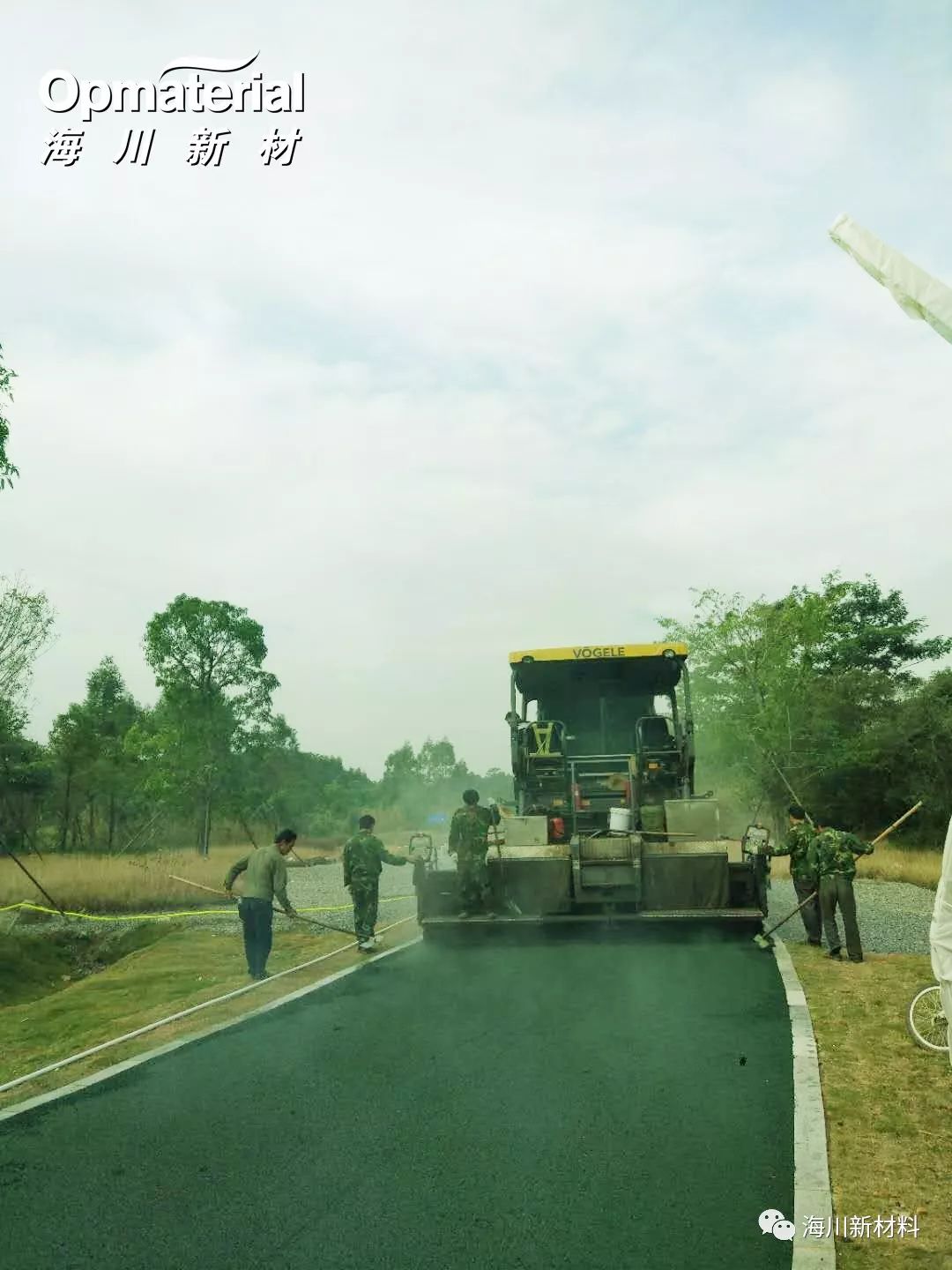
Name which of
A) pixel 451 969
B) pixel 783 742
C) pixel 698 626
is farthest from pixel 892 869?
pixel 451 969

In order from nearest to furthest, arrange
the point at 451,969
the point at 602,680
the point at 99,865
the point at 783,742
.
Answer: the point at 451,969, the point at 602,680, the point at 99,865, the point at 783,742

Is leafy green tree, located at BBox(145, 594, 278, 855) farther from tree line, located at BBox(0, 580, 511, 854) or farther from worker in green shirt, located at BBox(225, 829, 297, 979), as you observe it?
worker in green shirt, located at BBox(225, 829, 297, 979)

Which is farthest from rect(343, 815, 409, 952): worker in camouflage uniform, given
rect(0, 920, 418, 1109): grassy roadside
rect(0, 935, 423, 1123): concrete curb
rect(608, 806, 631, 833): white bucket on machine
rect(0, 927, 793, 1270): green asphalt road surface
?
rect(0, 927, 793, 1270): green asphalt road surface

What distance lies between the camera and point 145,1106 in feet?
20.3

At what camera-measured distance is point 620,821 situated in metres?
12.5

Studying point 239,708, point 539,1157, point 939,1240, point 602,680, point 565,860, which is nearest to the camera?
point 939,1240

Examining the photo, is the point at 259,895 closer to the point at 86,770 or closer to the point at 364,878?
the point at 364,878

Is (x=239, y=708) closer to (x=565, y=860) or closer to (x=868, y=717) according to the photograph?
Answer: (x=868, y=717)

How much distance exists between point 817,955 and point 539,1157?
7275 millimetres

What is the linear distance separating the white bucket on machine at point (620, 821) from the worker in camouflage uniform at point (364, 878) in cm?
251

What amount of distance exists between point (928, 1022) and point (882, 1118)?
1.91 meters

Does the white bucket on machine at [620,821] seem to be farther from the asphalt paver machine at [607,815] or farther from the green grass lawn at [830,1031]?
the green grass lawn at [830,1031]

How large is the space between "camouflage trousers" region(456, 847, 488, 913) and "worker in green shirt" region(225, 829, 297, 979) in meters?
2.14

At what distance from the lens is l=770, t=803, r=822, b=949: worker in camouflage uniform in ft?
38.9
